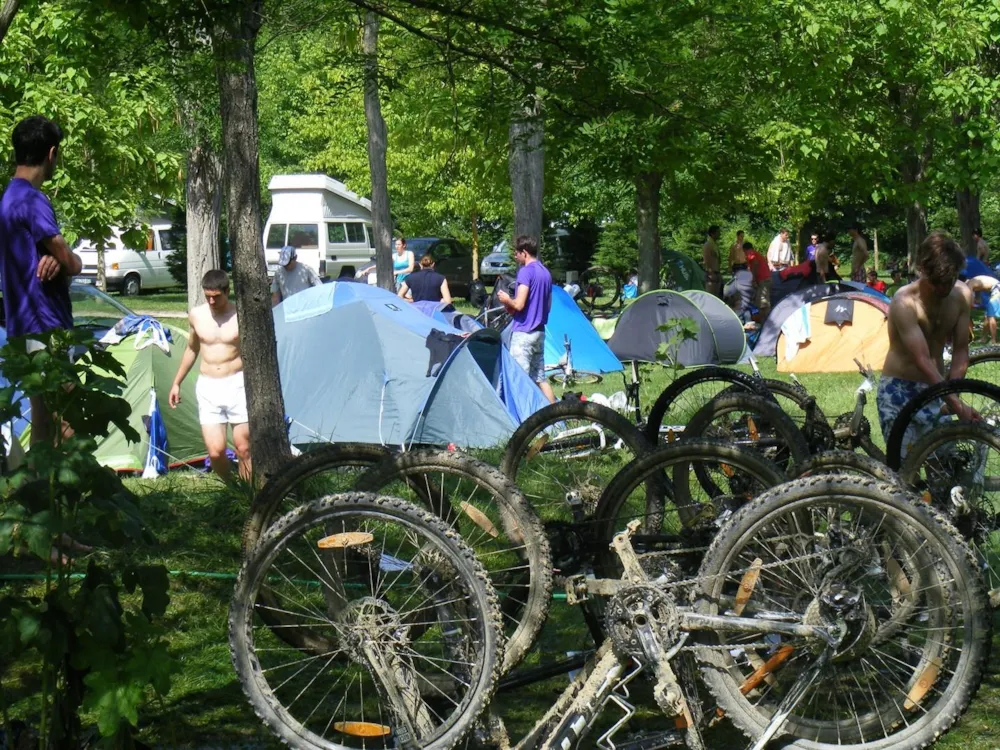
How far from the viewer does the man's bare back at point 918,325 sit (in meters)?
6.03

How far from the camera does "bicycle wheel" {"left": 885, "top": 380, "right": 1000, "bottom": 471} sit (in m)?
5.25

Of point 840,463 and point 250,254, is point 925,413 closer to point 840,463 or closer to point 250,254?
point 840,463

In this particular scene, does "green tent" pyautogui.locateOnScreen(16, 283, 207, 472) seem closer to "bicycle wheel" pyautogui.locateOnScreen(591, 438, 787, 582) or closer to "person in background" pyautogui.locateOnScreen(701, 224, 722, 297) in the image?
"bicycle wheel" pyautogui.locateOnScreen(591, 438, 787, 582)

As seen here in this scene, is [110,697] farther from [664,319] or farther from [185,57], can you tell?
[664,319]

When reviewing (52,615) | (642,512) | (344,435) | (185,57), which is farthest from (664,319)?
(52,615)

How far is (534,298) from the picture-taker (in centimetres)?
1152

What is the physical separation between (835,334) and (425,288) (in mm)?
5515

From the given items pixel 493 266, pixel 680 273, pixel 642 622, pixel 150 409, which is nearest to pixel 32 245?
pixel 642 622

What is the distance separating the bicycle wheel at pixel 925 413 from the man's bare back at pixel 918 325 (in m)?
0.38

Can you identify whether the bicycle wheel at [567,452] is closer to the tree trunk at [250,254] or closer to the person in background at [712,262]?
the tree trunk at [250,254]

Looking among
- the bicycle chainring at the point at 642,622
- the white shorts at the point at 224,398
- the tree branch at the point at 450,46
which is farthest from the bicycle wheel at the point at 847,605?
the white shorts at the point at 224,398

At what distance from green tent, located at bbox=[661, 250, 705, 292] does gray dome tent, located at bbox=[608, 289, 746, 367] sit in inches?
471

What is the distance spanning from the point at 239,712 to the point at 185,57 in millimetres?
3471

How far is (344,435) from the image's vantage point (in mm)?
10414
